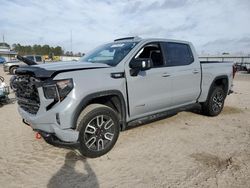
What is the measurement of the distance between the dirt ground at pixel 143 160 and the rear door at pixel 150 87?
0.64m

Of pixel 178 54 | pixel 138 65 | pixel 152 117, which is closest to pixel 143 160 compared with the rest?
pixel 152 117

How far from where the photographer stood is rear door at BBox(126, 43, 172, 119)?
438 centimetres

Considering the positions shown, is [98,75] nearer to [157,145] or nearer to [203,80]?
[157,145]

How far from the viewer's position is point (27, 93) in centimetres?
387

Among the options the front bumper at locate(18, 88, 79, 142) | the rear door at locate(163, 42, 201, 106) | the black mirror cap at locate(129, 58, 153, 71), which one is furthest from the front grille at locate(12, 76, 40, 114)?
the rear door at locate(163, 42, 201, 106)

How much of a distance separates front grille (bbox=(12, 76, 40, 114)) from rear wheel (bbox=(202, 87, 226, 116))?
435cm

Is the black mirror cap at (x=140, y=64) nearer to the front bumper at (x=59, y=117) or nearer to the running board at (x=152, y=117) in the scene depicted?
the running board at (x=152, y=117)

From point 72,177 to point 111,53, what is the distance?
8.25ft

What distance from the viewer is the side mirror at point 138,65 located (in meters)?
4.20

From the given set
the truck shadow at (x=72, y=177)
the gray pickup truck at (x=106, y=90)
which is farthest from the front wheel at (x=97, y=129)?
the truck shadow at (x=72, y=177)

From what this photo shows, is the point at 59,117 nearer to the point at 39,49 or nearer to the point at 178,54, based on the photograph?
the point at 178,54

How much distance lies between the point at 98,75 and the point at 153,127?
225 cm

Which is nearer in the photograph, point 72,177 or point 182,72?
point 72,177

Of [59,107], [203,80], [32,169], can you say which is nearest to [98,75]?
[59,107]
